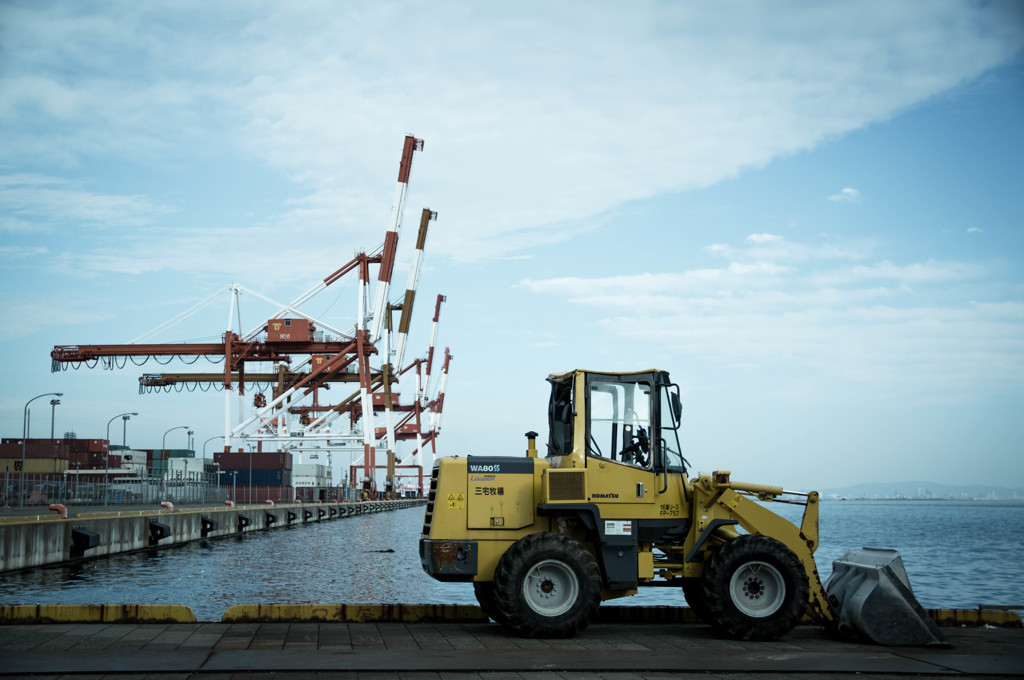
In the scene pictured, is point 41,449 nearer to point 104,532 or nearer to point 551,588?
point 104,532

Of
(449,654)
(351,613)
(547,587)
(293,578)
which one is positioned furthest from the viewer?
(293,578)

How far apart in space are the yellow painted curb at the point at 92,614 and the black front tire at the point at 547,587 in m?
3.85

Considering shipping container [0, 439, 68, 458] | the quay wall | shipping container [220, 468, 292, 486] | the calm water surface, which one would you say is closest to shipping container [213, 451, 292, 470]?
shipping container [220, 468, 292, 486]

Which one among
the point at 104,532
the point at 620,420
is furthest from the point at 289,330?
the point at 620,420

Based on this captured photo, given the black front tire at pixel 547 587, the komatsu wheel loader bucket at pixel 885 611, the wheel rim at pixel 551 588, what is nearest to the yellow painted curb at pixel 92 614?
the black front tire at pixel 547 587

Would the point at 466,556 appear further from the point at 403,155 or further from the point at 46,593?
the point at 403,155

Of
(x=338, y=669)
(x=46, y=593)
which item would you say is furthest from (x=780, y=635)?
(x=46, y=593)

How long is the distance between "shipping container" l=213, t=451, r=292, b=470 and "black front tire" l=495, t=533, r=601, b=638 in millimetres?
71769

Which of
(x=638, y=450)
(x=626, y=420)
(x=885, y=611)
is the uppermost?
(x=626, y=420)

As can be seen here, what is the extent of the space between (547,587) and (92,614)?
5248mm

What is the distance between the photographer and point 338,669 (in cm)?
830

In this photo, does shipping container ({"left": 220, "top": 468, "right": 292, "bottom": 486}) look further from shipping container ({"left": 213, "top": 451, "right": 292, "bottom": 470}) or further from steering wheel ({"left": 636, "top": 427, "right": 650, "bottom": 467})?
steering wheel ({"left": 636, "top": 427, "right": 650, "bottom": 467})

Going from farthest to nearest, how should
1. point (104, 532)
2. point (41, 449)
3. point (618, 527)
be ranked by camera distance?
1. point (41, 449)
2. point (104, 532)
3. point (618, 527)

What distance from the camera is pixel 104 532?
28531 millimetres
